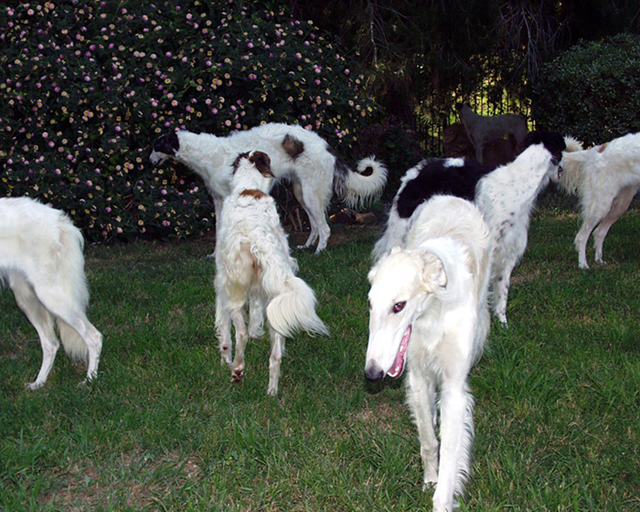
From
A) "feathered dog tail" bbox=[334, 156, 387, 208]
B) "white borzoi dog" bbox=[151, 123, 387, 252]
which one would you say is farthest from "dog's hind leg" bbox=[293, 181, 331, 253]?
"feathered dog tail" bbox=[334, 156, 387, 208]

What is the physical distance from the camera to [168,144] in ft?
25.3

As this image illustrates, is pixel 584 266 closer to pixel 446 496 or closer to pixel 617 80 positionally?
pixel 446 496

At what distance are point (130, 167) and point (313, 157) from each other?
2342 mm

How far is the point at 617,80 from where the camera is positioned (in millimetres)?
10875

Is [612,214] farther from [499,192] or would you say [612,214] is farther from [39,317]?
[39,317]

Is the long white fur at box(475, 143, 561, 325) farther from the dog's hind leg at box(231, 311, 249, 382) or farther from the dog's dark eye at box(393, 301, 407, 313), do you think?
the dog's dark eye at box(393, 301, 407, 313)

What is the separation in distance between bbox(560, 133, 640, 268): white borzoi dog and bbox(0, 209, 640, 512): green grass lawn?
1.32 meters

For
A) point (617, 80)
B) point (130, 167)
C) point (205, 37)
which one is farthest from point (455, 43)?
point (130, 167)

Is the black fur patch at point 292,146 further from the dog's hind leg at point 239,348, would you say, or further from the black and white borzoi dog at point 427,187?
the dog's hind leg at point 239,348

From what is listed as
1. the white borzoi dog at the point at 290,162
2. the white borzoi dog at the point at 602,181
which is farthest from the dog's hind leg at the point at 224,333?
the white borzoi dog at the point at 602,181

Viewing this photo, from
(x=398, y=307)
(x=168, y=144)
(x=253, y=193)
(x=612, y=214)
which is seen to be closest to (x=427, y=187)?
(x=253, y=193)

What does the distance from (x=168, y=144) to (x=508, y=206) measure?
4318 millimetres

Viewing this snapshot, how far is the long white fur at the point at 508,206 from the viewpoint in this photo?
5.00 meters

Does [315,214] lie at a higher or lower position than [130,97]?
lower
